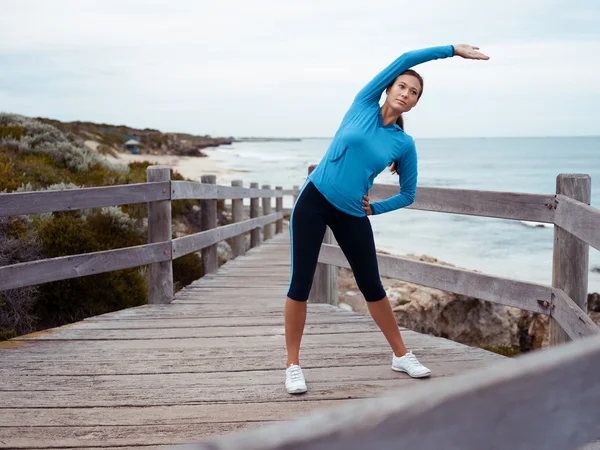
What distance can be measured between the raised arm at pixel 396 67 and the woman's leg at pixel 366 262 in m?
0.66

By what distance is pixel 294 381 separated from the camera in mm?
3350

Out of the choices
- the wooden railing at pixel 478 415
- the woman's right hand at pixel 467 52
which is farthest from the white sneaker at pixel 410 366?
the wooden railing at pixel 478 415

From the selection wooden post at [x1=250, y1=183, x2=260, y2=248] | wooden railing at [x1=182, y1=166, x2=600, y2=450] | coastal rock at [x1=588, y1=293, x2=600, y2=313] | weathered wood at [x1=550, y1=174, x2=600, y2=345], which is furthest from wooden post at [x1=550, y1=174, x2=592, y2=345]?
wooden post at [x1=250, y1=183, x2=260, y2=248]

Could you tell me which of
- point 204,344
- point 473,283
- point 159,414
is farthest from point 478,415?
point 204,344

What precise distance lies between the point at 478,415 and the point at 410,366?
312 centimetres

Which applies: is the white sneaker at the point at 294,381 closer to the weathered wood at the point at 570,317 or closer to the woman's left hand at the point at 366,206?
the woman's left hand at the point at 366,206

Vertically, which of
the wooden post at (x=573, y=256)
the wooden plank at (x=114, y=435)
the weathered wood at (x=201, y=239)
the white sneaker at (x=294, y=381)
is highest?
the wooden post at (x=573, y=256)

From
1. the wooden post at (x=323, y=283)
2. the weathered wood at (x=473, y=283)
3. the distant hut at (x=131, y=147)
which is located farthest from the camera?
the distant hut at (x=131, y=147)

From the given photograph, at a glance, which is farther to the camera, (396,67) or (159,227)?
(159,227)

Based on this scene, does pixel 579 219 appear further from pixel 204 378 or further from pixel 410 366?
pixel 204 378

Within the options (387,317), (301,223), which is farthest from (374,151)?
(387,317)

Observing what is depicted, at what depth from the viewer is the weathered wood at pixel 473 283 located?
366 centimetres

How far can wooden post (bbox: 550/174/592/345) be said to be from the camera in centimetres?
332

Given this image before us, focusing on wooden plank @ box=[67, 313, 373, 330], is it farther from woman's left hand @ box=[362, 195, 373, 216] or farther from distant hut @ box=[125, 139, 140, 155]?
distant hut @ box=[125, 139, 140, 155]
